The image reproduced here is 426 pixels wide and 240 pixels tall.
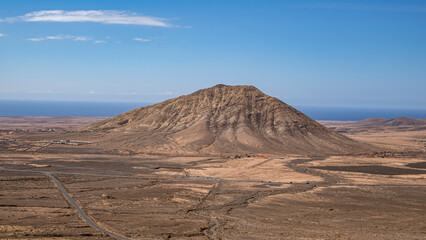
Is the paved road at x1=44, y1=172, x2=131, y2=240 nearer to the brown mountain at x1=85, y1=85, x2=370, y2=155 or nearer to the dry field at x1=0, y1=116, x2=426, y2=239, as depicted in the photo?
the dry field at x1=0, y1=116, x2=426, y2=239

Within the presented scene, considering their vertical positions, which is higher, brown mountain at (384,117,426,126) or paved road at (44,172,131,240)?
brown mountain at (384,117,426,126)

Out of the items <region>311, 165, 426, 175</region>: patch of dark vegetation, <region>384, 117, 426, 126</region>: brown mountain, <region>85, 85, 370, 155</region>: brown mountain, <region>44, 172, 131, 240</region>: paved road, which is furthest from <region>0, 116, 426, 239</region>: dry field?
<region>384, 117, 426, 126</region>: brown mountain

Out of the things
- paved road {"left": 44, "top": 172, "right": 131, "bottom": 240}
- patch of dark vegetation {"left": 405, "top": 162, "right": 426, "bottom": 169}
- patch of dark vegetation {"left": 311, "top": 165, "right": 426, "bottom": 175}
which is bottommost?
paved road {"left": 44, "top": 172, "right": 131, "bottom": 240}

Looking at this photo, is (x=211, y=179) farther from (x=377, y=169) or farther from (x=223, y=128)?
(x=223, y=128)

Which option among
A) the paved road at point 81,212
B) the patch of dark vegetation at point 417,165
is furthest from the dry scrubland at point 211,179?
the patch of dark vegetation at point 417,165

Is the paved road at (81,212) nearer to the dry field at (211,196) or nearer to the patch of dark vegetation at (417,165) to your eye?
the dry field at (211,196)
